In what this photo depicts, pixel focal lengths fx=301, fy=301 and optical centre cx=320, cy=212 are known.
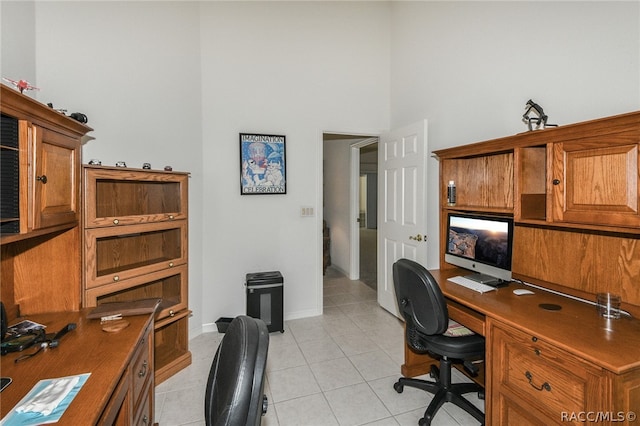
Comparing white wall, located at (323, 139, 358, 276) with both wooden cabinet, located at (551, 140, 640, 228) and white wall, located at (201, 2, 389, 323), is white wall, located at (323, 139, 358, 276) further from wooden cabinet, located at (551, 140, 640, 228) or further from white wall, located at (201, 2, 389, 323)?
wooden cabinet, located at (551, 140, 640, 228)

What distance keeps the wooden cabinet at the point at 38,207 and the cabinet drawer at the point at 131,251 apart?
0.13m

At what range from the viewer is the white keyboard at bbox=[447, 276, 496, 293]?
1.93 m

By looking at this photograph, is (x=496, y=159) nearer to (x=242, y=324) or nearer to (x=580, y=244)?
(x=580, y=244)

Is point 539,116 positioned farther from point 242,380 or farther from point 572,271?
point 242,380

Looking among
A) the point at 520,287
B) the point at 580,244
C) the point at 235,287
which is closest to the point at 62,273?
the point at 235,287

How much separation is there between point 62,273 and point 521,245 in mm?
2848

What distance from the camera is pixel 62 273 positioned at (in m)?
1.63

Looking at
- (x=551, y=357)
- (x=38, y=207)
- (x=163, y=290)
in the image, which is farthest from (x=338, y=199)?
(x=38, y=207)

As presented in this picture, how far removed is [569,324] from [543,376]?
28 centimetres

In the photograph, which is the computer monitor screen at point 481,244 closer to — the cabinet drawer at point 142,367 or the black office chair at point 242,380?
the black office chair at point 242,380

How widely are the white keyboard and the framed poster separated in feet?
6.32

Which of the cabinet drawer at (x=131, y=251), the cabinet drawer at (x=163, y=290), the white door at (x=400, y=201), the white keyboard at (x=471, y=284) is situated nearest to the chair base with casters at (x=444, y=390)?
the white keyboard at (x=471, y=284)

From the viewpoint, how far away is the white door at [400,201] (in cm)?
283

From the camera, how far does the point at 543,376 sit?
1.33 m
